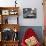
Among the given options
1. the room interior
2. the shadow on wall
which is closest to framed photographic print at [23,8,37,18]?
the room interior

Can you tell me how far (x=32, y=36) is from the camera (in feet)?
15.1

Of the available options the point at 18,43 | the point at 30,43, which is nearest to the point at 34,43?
the point at 30,43

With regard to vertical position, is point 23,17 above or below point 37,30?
above

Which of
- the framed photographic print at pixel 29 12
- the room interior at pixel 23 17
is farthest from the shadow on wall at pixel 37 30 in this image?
the framed photographic print at pixel 29 12

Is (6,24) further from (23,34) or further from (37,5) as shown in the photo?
(37,5)

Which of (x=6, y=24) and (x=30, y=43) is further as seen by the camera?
(x=6, y=24)

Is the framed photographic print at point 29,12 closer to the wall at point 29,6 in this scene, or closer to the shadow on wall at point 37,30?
the wall at point 29,6

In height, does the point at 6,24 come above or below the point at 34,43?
above

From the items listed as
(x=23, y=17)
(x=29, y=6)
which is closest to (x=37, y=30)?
(x=23, y=17)

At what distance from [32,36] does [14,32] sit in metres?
0.59

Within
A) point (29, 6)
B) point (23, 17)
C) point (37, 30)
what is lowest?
point (37, 30)

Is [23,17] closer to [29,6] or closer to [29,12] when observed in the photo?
[29,12]

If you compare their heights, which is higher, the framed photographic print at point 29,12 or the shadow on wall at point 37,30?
the framed photographic print at point 29,12

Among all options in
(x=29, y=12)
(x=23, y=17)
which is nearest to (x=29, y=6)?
(x=29, y=12)
